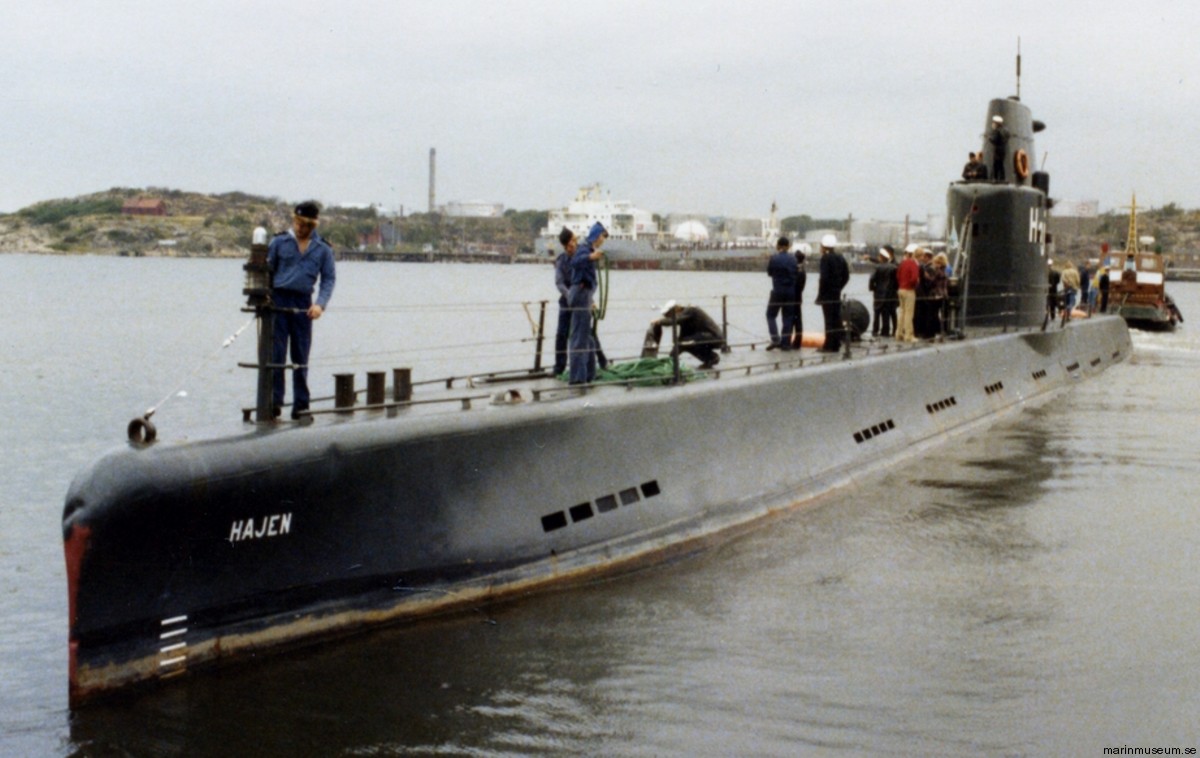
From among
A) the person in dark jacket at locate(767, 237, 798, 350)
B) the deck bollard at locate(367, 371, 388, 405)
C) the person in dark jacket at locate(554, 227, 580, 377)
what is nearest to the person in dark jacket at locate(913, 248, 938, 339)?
the person in dark jacket at locate(767, 237, 798, 350)

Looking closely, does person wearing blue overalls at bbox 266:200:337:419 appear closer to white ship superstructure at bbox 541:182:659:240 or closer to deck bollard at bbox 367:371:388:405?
deck bollard at bbox 367:371:388:405

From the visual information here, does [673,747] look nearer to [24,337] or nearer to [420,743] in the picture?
[420,743]

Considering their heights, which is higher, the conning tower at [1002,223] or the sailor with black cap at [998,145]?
the sailor with black cap at [998,145]

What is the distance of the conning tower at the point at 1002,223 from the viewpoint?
800 inches

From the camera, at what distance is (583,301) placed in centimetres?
1143

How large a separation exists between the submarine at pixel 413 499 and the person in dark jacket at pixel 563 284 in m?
0.46

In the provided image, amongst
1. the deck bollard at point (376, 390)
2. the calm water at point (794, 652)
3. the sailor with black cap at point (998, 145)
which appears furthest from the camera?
the sailor with black cap at point (998, 145)

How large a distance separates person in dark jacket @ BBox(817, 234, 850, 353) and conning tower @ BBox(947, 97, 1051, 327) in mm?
4059

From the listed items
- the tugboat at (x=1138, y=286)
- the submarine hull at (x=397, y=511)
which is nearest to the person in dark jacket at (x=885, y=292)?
the submarine hull at (x=397, y=511)

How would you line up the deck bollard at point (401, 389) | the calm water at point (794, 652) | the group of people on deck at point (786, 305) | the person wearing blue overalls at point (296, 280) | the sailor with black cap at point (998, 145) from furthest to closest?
the sailor with black cap at point (998, 145), the group of people on deck at point (786, 305), the deck bollard at point (401, 389), the person wearing blue overalls at point (296, 280), the calm water at point (794, 652)

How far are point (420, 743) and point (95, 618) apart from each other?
1952mm

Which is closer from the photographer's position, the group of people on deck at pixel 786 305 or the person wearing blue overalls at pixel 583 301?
the person wearing blue overalls at pixel 583 301

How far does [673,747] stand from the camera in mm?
7172

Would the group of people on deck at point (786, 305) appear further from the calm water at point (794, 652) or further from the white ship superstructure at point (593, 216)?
the white ship superstructure at point (593, 216)
